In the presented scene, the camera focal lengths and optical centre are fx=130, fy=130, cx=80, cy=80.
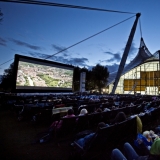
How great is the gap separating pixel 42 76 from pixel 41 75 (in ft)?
0.69

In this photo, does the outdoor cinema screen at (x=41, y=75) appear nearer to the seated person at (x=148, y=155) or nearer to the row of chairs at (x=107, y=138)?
the row of chairs at (x=107, y=138)

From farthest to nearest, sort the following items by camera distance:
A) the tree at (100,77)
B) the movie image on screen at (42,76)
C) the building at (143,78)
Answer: the tree at (100,77)
the building at (143,78)
the movie image on screen at (42,76)

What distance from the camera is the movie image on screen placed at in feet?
55.6

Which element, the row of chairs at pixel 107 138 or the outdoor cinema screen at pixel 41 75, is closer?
the row of chairs at pixel 107 138

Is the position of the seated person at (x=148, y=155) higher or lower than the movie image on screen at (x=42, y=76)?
lower

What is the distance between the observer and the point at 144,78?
37.9 metres

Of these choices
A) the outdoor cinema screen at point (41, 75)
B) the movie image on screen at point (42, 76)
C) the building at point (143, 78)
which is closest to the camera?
the outdoor cinema screen at point (41, 75)

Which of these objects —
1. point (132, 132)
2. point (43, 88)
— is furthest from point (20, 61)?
point (132, 132)

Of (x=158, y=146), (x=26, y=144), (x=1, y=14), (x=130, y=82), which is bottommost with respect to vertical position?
(x=26, y=144)

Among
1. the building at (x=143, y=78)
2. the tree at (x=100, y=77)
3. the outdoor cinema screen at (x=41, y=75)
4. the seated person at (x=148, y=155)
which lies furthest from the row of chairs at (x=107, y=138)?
the tree at (x=100, y=77)

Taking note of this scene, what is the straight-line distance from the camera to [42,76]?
1933cm

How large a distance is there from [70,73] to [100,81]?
21484 millimetres

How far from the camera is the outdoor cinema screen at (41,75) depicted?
662 inches

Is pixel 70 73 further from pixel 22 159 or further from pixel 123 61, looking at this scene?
pixel 22 159
